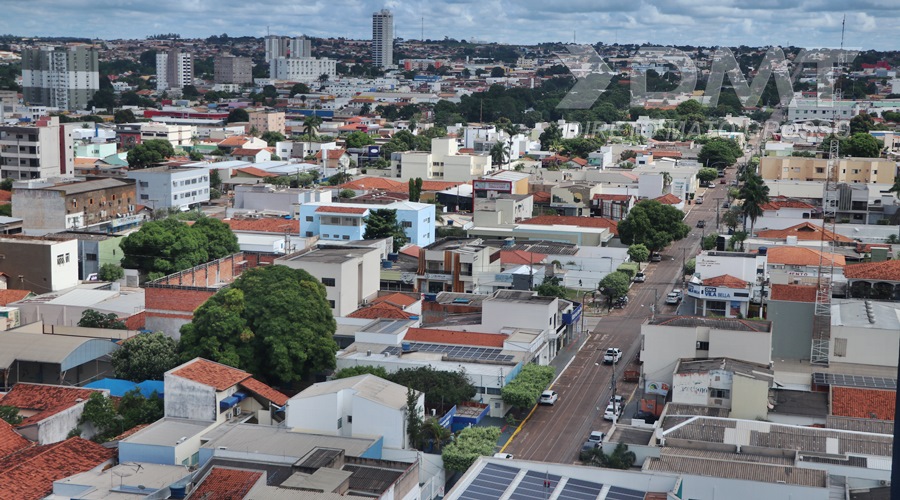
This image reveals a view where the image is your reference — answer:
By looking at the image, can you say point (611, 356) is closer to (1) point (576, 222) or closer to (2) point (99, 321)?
(2) point (99, 321)

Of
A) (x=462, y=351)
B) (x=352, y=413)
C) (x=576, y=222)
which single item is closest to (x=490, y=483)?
(x=352, y=413)

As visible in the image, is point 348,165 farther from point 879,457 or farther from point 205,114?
point 879,457

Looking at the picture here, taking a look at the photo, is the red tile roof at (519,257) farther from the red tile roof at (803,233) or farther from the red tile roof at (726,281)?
the red tile roof at (803,233)

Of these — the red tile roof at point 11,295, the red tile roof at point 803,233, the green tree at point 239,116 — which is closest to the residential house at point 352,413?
the red tile roof at point 11,295

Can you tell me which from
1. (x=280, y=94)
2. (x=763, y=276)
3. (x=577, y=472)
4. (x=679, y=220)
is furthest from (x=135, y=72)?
(x=577, y=472)

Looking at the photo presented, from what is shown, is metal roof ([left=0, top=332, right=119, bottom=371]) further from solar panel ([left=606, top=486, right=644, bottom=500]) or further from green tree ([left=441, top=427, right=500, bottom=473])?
solar panel ([left=606, top=486, right=644, bottom=500])

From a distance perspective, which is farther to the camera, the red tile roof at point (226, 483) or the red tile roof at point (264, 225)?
the red tile roof at point (264, 225)
